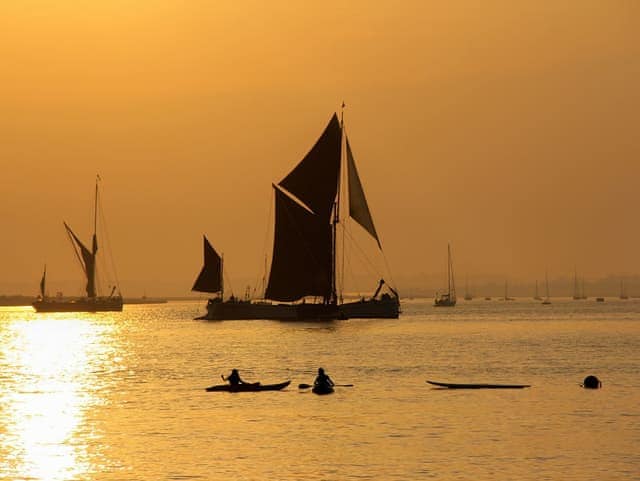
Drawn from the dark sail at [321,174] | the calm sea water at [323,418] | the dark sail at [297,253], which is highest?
the dark sail at [321,174]

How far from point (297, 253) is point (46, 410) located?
76.8m

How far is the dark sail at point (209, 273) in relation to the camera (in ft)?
544

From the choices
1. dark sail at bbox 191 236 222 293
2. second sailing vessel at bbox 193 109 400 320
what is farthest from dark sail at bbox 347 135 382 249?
dark sail at bbox 191 236 222 293

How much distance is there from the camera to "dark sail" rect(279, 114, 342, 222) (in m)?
134

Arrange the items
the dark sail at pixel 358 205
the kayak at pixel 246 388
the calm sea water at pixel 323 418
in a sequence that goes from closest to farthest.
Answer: the calm sea water at pixel 323 418
the kayak at pixel 246 388
the dark sail at pixel 358 205

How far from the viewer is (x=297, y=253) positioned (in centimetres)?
13125

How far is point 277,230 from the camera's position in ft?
432

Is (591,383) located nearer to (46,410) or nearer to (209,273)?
(46,410)

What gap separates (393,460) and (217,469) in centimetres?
543

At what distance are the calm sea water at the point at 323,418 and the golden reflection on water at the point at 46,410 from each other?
9 cm

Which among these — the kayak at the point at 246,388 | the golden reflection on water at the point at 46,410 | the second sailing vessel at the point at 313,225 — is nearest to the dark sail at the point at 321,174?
the second sailing vessel at the point at 313,225

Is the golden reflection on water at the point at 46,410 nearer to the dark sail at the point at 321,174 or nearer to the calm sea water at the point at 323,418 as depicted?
the calm sea water at the point at 323,418

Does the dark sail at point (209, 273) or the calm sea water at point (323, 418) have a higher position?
the dark sail at point (209, 273)

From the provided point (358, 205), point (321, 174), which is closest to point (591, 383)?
point (358, 205)
